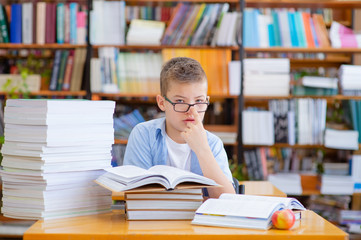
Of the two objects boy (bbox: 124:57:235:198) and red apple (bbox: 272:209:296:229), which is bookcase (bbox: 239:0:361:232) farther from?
red apple (bbox: 272:209:296:229)

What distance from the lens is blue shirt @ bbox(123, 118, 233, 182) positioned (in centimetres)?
177

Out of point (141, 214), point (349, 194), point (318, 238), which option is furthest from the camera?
point (349, 194)

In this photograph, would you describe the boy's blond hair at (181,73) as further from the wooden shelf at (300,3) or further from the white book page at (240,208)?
the wooden shelf at (300,3)

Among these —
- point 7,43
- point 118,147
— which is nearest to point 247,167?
point 118,147

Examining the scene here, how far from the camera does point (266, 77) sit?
3.64m

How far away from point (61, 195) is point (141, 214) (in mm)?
241

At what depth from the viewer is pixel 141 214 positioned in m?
1.23

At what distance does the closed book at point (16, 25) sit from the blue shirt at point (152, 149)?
225 cm

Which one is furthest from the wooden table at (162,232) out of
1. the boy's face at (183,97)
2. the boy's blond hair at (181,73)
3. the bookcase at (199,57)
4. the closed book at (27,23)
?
the closed book at (27,23)

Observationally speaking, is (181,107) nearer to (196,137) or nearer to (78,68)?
(196,137)

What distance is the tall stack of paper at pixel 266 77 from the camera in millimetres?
3645

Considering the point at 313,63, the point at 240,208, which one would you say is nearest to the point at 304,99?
the point at 313,63

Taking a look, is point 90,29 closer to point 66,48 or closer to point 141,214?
point 66,48

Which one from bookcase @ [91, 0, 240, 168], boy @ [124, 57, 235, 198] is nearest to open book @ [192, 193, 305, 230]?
boy @ [124, 57, 235, 198]
